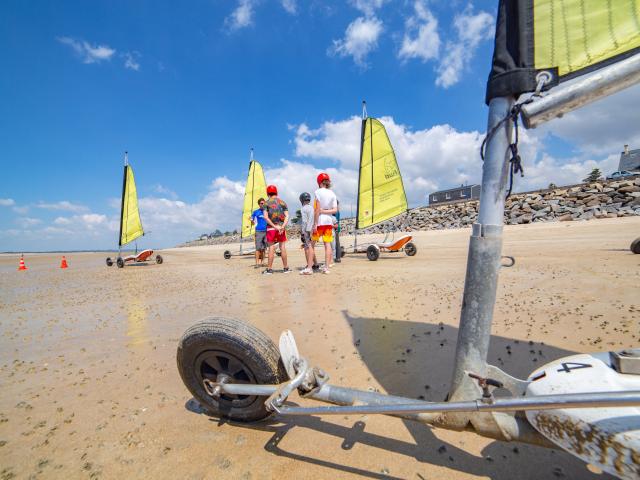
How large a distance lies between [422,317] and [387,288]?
5.66ft

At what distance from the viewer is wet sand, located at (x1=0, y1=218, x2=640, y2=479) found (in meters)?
1.42

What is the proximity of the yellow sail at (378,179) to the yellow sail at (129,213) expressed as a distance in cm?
1099

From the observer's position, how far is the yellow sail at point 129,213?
14.1 meters

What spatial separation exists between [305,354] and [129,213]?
49.6 feet

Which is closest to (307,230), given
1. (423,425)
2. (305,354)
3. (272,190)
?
(272,190)

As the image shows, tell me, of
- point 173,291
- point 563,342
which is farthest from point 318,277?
point 563,342

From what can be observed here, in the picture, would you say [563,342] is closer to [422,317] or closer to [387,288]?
[422,317]

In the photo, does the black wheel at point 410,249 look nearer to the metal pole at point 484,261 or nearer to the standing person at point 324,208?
the standing person at point 324,208

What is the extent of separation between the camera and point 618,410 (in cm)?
94

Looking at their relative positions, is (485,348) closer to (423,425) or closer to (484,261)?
(484,261)

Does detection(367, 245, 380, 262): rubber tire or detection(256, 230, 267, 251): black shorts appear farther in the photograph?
detection(256, 230, 267, 251): black shorts

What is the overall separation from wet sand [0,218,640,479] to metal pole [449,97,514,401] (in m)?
0.44

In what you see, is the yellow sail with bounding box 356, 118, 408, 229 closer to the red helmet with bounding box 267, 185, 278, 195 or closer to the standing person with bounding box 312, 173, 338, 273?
the red helmet with bounding box 267, 185, 278, 195

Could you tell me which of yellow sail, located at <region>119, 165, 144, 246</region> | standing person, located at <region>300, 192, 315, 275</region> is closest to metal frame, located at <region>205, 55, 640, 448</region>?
standing person, located at <region>300, 192, 315, 275</region>
